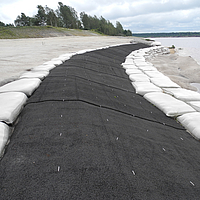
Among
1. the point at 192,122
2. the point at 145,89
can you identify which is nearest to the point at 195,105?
the point at 192,122

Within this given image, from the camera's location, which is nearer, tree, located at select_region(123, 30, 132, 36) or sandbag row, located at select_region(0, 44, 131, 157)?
sandbag row, located at select_region(0, 44, 131, 157)

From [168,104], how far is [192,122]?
57cm

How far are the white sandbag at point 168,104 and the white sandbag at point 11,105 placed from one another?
7.07 ft

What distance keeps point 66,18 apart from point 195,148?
46585 mm

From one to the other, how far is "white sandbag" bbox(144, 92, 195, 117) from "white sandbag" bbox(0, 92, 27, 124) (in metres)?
2.15

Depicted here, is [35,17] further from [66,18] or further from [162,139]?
[162,139]

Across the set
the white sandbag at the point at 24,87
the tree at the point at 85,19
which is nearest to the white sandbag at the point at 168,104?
the white sandbag at the point at 24,87

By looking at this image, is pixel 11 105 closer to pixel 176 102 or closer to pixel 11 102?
pixel 11 102

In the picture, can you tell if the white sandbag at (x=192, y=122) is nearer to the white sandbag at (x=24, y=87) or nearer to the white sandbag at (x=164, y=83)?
the white sandbag at (x=164, y=83)

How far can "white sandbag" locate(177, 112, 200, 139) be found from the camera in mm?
2119

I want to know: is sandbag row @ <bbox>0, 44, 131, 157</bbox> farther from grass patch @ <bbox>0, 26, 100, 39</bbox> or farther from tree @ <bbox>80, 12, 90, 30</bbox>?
tree @ <bbox>80, 12, 90, 30</bbox>

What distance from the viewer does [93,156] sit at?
1.31 meters

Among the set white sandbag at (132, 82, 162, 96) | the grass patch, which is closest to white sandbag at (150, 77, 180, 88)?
white sandbag at (132, 82, 162, 96)

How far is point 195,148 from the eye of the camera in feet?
6.12
